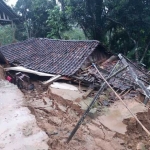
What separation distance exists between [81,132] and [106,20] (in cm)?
1212

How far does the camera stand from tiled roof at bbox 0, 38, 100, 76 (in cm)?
1112

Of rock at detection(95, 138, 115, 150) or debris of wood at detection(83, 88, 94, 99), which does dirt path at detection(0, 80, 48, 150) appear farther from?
debris of wood at detection(83, 88, 94, 99)

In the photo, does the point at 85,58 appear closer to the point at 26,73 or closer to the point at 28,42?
the point at 26,73

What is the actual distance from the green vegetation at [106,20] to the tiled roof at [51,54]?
3135 millimetres

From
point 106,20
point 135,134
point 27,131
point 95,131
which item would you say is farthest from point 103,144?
point 106,20

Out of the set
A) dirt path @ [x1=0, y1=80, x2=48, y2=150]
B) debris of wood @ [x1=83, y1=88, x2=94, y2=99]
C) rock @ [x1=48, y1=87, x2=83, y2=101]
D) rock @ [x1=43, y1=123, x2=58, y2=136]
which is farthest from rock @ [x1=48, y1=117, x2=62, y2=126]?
debris of wood @ [x1=83, y1=88, x2=94, y2=99]

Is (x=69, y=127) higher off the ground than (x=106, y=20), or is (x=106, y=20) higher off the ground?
(x=106, y=20)

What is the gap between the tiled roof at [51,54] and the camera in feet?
36.5

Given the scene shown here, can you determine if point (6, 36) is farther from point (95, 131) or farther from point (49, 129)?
point (95, 131)

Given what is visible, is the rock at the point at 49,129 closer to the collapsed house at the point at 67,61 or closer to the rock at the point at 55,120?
the rock at the point at 55,120

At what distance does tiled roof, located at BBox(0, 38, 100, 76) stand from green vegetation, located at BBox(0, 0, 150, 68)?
3135mm

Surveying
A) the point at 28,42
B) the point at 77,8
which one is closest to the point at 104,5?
the point at 77,8

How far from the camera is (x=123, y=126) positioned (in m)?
6.55

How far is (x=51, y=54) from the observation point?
13008 mm
